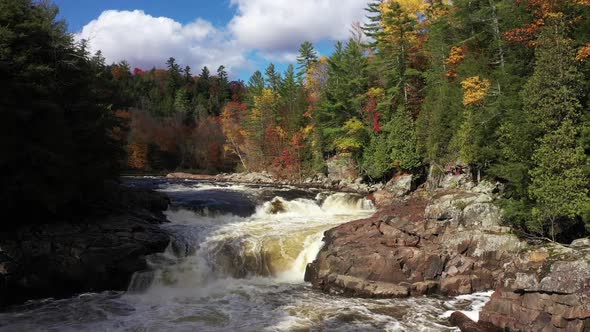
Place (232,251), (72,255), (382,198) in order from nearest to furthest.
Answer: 1. (72,255)
2. (232,251)
3. (382,198)

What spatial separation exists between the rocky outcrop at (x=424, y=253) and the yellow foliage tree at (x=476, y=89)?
5.87 metres

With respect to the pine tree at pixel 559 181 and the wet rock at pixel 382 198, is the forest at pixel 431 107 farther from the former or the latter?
the wet rock at pixel 382 198

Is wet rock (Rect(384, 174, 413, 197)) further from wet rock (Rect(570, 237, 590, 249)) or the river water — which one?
wet rock (Rect(570, 237, 590, 249))

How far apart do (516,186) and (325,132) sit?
28683mm

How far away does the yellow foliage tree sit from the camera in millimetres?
21719

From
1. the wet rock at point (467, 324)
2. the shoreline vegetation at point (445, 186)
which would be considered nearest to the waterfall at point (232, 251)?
the shoreline vegetation at point (445, 186)

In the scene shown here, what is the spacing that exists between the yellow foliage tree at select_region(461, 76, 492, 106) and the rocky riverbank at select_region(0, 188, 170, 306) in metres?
18.0

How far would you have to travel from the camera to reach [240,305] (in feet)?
48.8

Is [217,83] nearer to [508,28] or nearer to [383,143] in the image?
[383,143]

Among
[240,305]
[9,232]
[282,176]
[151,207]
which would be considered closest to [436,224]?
[240,305]

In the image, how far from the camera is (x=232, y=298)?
1564 cm

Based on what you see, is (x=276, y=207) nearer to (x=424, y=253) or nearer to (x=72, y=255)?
(x=424, y=253)

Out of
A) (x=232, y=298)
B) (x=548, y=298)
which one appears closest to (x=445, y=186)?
(x=548, y=298)

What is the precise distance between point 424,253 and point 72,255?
1471 cm
